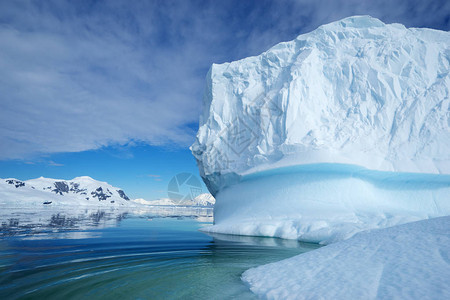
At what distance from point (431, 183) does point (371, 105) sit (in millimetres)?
4873

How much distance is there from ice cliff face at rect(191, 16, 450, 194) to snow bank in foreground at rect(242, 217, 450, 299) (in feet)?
24.9

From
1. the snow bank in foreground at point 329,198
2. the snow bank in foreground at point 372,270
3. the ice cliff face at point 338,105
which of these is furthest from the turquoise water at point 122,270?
the ice cliff face at point 338,105

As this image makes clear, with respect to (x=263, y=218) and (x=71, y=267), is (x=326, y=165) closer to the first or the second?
(x=263, y=218)

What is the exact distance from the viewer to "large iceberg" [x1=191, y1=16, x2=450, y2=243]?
1125 centimetres

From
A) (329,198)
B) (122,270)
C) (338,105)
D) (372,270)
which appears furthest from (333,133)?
(122,270)

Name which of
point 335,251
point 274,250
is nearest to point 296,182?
point 274,250

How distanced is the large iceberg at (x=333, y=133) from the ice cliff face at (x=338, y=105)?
0.19ft

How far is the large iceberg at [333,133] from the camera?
36.9 feet

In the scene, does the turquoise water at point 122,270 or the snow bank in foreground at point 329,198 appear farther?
the snow bank in foreground at point 329,198

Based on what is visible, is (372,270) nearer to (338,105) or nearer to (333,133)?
(333,133)

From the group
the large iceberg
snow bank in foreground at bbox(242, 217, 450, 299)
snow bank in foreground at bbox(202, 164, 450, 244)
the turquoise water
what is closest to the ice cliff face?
the large iceberg

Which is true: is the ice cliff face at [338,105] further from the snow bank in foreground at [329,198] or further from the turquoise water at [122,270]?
the turquoise water at [122,270]

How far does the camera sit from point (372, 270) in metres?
3.23

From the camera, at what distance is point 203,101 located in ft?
65.4
